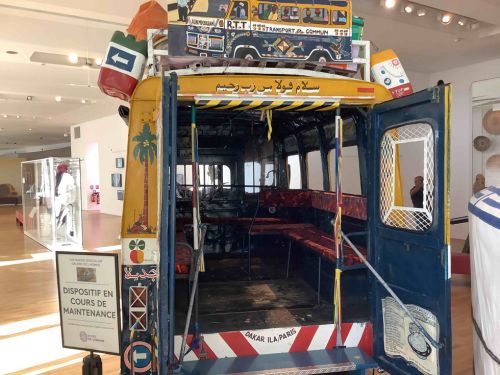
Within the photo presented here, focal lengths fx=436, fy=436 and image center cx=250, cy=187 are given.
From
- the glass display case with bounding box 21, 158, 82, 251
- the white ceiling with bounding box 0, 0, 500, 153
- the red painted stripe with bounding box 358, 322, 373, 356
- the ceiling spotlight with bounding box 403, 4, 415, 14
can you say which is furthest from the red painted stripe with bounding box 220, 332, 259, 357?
the glass display case with bounding box 21, 158, 82, 251

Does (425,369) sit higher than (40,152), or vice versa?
(40,152)

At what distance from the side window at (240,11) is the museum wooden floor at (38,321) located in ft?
9.74

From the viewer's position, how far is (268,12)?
2455mm

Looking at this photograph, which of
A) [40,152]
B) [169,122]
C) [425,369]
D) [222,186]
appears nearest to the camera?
[169,122]

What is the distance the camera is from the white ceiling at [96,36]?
5.91m

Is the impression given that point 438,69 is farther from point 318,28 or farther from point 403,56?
point 318,28

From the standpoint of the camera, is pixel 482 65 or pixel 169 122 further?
pixel 482 65

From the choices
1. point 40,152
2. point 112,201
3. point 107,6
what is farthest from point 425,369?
point 40,152

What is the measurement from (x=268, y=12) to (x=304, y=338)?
1.95m

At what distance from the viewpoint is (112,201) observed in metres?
16.8

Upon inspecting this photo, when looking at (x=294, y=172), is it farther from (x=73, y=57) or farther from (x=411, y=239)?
(x=73, y=57)

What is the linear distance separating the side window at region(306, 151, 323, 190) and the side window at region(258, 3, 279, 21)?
7.35 ft

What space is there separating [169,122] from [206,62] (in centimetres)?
58

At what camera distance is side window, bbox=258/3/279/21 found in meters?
2.45
